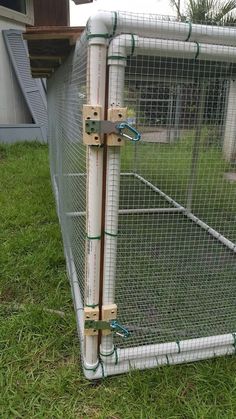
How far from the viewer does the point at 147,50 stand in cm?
146

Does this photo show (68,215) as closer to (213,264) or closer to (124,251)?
(124,251)

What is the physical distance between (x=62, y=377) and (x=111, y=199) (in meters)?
0.91

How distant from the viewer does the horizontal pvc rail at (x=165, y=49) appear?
4.61 feet

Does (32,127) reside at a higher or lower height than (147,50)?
lower

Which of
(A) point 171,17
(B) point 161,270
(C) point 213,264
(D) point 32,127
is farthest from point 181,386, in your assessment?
(D) point 32,127

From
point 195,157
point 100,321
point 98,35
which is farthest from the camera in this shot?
point 195,157

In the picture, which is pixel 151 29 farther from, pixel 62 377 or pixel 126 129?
pixel 62 377

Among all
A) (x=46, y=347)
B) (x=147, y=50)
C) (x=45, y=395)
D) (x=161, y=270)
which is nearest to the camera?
(x=147, y=50)

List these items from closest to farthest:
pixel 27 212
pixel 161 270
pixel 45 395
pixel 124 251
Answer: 1. pixel 45 395
2. pixel 161 270
3. pixel 124 251
4. pixel 27 212

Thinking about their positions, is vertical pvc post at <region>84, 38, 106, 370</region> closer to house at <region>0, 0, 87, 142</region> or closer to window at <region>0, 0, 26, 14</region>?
house at <region>0, 0, 87, 142</region>

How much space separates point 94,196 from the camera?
1.56m

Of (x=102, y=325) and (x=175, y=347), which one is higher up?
(x=102, y=325)

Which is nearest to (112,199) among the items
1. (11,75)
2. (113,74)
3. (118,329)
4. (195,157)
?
(113,74)

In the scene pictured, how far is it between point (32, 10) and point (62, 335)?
10204mm
